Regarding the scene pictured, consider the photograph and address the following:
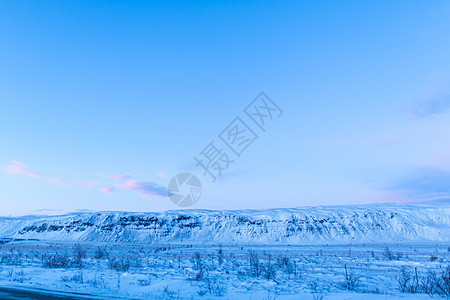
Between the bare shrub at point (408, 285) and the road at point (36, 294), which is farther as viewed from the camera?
the bare shrub at point (408, 285)

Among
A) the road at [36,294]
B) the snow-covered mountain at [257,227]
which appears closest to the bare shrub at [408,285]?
the road at [36,294]

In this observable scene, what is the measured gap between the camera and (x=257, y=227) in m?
75.3

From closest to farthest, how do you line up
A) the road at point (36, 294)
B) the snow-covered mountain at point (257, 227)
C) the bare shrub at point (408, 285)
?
the road at point (36, 294) < the bare shrub at point (408, 285) < the snow-covered mountain at point (257, 227)

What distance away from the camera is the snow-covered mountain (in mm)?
68250

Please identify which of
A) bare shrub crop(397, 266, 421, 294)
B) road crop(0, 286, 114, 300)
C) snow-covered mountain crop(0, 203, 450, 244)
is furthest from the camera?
snow-covered mountain crop(0, 203, 450, 244)

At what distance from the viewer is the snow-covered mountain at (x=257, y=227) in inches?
2687

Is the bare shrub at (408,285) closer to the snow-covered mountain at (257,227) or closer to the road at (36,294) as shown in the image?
the road at (36,294)

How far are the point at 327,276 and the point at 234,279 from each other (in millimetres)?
5124

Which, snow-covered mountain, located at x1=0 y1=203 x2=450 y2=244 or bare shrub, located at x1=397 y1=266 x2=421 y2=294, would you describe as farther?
snow-covered mountain, located at x1=0 y1=203 x2=450 y2=244

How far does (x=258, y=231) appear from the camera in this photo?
2889 inches

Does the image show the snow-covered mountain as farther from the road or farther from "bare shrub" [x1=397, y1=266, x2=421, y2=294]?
the road

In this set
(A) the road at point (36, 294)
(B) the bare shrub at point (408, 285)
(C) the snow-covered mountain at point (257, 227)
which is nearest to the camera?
(A) the road at point (36, 294)

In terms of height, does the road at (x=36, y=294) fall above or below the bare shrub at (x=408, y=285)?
above

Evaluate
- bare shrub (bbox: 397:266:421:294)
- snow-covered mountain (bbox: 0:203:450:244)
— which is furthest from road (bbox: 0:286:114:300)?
snow-covered mountain (bbox: 0:203:450:244)
